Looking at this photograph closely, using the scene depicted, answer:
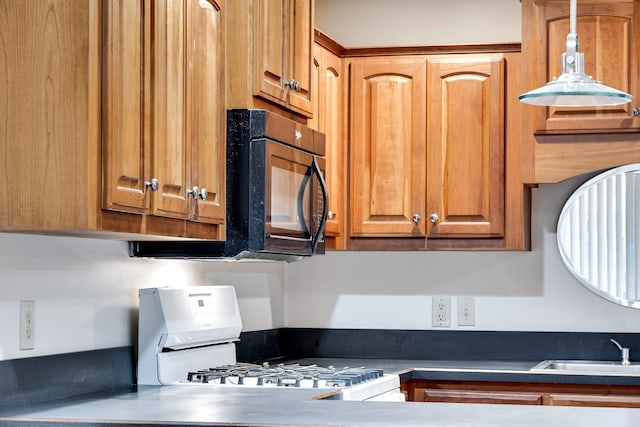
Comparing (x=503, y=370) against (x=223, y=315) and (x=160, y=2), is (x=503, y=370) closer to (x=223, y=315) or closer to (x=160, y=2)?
(x=223, y=315)

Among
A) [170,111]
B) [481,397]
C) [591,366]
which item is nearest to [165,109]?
[170,111]

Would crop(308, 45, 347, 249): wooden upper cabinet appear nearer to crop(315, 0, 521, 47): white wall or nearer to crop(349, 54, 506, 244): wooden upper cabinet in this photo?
crop(349, 54, 506, 244): wooden upper cabinet

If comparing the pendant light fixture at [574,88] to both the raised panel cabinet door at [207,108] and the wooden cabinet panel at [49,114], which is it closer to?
the raised panel cabinet door at [207,108]

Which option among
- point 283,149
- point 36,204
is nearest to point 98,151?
point 36,204

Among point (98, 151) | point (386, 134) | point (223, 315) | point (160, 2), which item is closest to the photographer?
point (98, 151)

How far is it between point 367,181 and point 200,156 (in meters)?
1.41

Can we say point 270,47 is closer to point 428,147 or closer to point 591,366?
point 428,147

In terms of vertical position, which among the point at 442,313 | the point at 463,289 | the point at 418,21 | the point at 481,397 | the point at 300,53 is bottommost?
the point at 481,397

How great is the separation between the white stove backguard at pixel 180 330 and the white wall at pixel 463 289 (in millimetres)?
1052

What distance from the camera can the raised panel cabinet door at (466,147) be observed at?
4023 millimetres

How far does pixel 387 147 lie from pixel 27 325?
1.88m

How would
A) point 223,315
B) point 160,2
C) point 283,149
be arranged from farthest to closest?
point 223,315 → point 283,149 → point 160,2

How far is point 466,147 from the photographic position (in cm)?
405

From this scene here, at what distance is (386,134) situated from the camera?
4.13 meters
